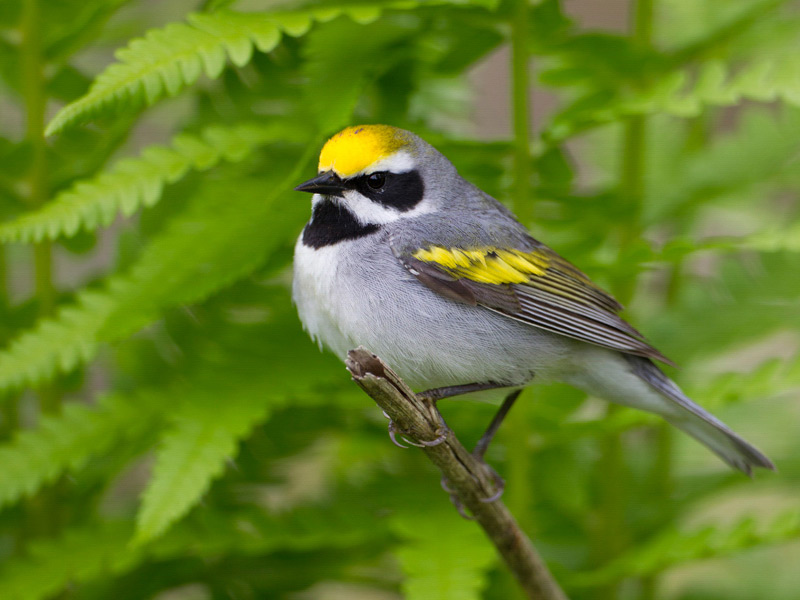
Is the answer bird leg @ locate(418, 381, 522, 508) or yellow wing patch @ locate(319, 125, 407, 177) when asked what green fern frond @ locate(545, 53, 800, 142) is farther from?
bird leg @ locate(418, 381, 522, 508)

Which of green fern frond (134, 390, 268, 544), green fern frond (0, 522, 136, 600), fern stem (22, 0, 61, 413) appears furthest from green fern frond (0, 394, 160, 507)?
fern stem (22, 0, 61, 413)

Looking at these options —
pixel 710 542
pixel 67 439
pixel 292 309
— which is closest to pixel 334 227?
pixel 292 309

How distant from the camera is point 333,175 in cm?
234

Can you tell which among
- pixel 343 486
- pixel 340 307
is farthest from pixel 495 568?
pixel 340 307

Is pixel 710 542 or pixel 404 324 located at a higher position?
pixel 404 324

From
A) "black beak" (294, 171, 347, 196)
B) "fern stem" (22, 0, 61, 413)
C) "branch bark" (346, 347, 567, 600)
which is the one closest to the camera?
"branch bark" (346, 347, 567, 600)

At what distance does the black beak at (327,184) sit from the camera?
2314 millimetres

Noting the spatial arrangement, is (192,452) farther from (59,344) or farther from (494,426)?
(494,426)

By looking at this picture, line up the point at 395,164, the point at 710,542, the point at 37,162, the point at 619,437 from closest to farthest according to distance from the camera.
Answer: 1. the point at 395,164
2. the point at 710,542
3. the point at 37,162
4. the point at 619,437

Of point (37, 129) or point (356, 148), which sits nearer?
point (356, 148)

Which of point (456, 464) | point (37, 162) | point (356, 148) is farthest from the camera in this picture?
point (37, 162)

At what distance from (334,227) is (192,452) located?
0.72 m

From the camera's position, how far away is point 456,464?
2150 millimetres

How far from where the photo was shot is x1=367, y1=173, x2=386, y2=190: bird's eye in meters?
2.44
